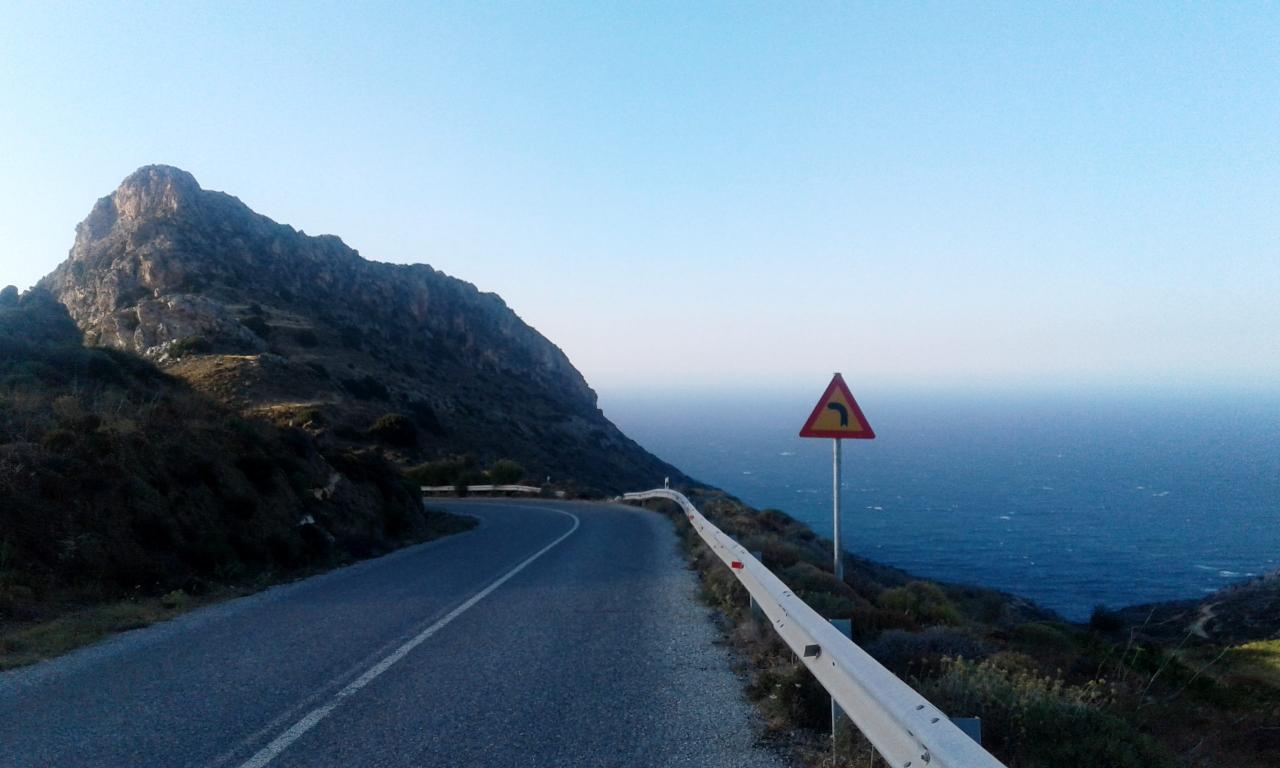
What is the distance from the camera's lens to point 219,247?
74438 millimetres

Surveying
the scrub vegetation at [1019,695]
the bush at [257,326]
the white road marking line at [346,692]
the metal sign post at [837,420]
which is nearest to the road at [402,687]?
the white road marking line at [346,692]

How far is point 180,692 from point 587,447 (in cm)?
6773

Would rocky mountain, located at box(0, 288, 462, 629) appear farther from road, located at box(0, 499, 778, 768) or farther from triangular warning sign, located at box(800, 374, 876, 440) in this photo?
triangular warning sign, located at box(800, 374, 876, 440)

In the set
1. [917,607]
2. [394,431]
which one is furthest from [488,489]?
[917,607]

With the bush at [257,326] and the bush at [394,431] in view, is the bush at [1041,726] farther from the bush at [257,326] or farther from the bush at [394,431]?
the bush at [257,326]

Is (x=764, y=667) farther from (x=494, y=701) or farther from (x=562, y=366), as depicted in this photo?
(x=562, y=366)

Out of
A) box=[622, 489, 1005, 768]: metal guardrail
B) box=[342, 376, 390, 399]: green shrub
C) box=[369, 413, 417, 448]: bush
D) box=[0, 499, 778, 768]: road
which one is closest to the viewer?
box=[622, 489, 1005, 768]: metal guardrail

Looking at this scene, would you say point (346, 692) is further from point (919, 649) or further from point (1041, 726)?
point (1041, 726)

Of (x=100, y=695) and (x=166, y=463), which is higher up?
(x=166, y=463)

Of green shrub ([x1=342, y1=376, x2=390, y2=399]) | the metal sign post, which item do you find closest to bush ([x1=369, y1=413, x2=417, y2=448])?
green shrub ([x1=342, y1=376, x2=390, y2=399])

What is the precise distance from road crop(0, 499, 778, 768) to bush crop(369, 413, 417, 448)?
33973 mm

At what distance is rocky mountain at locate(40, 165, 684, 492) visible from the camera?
46219 mm

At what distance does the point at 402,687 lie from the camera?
241 inches

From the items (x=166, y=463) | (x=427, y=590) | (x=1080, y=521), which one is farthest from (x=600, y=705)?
(x=1080, y=521)
